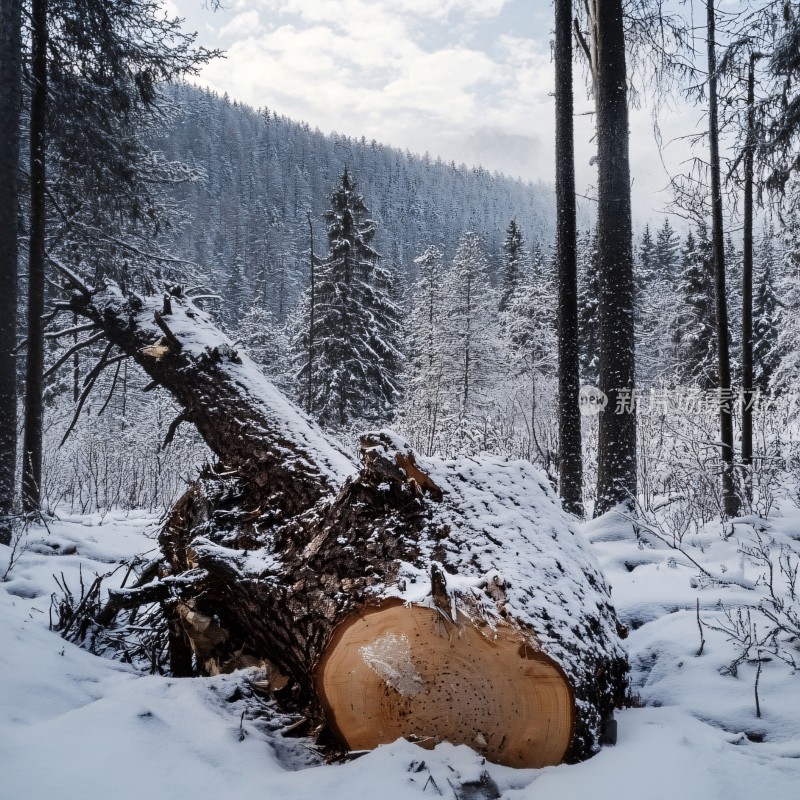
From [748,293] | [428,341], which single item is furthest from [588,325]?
[748,293]

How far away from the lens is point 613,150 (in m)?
5.47

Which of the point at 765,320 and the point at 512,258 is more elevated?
the point at 512,258

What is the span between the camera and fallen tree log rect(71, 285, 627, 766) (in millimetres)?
1713

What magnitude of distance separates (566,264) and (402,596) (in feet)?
18.8

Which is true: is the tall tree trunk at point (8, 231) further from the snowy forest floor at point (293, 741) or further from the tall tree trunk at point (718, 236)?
the tall tree trunk at point (718, 236)

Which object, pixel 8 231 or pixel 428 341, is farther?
pixel 428 341

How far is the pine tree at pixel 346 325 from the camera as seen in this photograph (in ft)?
55.8

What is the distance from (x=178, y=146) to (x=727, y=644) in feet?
360

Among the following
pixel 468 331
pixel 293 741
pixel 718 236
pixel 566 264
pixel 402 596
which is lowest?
pixel 293 741

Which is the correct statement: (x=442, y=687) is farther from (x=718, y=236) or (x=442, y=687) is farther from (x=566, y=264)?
(x=718, y=236)

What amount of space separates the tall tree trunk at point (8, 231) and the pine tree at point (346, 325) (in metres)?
12.1

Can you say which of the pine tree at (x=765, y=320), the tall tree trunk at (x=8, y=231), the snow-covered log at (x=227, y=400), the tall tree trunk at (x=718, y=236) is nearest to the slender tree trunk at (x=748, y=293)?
the tall tree trunk at (x=718, y=236)

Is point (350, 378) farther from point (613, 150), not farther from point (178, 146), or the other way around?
point (178, 146)

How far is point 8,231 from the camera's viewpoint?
14.8 ft
